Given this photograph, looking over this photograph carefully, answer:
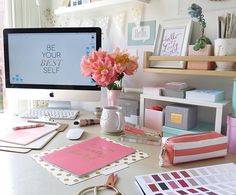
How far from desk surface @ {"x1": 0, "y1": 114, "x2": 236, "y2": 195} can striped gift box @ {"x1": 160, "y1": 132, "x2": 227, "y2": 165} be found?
0.07 ft

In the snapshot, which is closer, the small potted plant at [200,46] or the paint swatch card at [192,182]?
the paint swatch card at [192,182]

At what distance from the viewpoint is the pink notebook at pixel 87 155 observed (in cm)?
70

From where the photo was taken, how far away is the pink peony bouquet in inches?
40.5

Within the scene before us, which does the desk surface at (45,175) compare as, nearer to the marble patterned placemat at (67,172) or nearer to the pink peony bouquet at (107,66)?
the marble patterned placemat at (67,172)

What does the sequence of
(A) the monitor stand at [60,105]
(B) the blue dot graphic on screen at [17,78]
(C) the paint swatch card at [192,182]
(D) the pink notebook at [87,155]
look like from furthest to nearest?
(A) the monitor stand at [60,105], (B) the blue dot graphic on screen at [17,78], (D) the pink notebook at [87,155], (C) the paint swatch card at [192,182]

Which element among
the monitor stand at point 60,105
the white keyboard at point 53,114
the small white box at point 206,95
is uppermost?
the small white box at point 206,95

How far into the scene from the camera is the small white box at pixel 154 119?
106cm

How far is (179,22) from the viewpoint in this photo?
3.60 ft

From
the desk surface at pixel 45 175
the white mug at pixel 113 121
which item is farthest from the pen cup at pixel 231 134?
the white mug at pixel 113 121

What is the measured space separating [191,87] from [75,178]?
676 millimetres

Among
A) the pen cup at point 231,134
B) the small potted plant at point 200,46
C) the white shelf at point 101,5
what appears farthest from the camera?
the white shelf at point 101,5

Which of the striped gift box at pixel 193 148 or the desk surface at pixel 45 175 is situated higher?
the striped gift box at pixel 193 148

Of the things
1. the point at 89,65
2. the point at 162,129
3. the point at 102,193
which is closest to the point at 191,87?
the point at 162,129

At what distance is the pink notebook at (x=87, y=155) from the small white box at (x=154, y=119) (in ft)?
0.89
